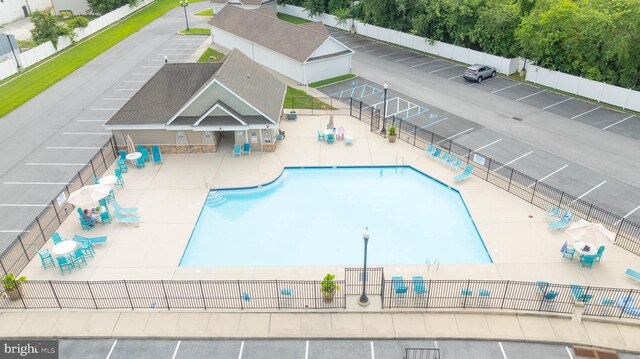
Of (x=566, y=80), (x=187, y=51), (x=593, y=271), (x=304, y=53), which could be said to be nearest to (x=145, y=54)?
(x=187, y=51)

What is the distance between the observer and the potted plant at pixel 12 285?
1844 centimetres

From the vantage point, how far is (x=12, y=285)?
18531mm

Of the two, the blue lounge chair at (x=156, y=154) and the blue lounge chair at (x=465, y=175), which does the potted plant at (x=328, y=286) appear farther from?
the blue lounge chair at (x=156, y=154)

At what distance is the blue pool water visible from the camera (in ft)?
71.6

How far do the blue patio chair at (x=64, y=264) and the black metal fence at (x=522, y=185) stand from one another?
69.0 feet

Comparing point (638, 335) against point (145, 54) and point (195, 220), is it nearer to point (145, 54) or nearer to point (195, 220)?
point (195, 220)

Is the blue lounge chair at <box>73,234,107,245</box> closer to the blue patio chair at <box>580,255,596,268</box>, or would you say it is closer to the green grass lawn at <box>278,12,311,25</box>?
the blue patio chair at <box>580,255,596,268</box>

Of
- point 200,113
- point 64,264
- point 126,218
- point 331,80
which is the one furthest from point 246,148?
point 331,80

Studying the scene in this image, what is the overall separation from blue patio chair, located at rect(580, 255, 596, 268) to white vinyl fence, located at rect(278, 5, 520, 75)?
88.4 feet

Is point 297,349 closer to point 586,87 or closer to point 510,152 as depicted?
point 510,152

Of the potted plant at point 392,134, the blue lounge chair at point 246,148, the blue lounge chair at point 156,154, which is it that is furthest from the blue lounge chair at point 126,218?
the potted plant at point 392,134

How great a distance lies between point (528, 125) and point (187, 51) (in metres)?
38.3

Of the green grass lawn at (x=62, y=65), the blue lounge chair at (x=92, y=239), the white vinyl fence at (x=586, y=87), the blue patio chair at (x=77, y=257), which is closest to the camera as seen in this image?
the blue patio chair at (x=77, y=257)

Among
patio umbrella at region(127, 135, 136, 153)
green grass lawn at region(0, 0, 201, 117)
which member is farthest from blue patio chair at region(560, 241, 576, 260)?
green grass lawn at region(0, 0, 201, 117)
